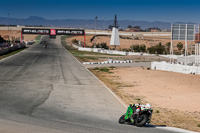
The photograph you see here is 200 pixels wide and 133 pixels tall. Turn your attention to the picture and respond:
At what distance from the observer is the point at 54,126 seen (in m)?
11.7

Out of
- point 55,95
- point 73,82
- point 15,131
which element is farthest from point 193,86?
point 15,131

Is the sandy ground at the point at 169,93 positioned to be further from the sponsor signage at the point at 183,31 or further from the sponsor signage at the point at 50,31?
the sponsor signage at the point at 50,31

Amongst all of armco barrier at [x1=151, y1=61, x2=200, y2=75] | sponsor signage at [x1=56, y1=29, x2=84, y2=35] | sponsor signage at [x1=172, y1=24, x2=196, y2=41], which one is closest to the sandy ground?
armco barrier at [x1=151, y1=61, x2=200, y2=75]

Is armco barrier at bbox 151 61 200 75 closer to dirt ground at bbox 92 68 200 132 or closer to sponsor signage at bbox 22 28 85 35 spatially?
dirt ground at bbox 92 68 200 132

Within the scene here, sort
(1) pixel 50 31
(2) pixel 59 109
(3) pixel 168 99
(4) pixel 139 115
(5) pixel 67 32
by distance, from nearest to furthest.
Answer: (4) pixel 139 115 → (2) pixel 59 109 → (3) pixel 168 99 → (1) pixel 50 31 → (5) pixel 67 32

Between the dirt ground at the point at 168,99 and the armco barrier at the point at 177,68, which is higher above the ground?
the armco barrier at the point at 177,68

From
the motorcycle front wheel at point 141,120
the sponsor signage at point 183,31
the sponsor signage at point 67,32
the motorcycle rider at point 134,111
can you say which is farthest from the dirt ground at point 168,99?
the sponsor signage at point 67,32

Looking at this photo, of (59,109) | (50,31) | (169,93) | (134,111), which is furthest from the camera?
(50,31)

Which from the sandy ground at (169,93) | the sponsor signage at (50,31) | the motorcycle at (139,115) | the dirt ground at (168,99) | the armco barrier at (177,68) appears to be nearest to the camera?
the motorcycle at (139,115)

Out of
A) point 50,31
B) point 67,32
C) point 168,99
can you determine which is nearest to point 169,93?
point 168,99

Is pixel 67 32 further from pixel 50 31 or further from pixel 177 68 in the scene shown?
pixel 177 68

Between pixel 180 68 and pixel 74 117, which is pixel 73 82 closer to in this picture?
pixel 74 117

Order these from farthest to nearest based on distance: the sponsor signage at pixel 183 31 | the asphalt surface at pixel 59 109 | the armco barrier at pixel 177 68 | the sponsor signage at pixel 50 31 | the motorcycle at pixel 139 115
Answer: the sponsor signage at pixel 50 31
the sponsor signage at pixel 183 31
the armco barrier at pixel 177 68
the motorcycle at pixel 139 115
the asphalt surface at pixel 59 109

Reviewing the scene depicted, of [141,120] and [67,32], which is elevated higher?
[67,32]
